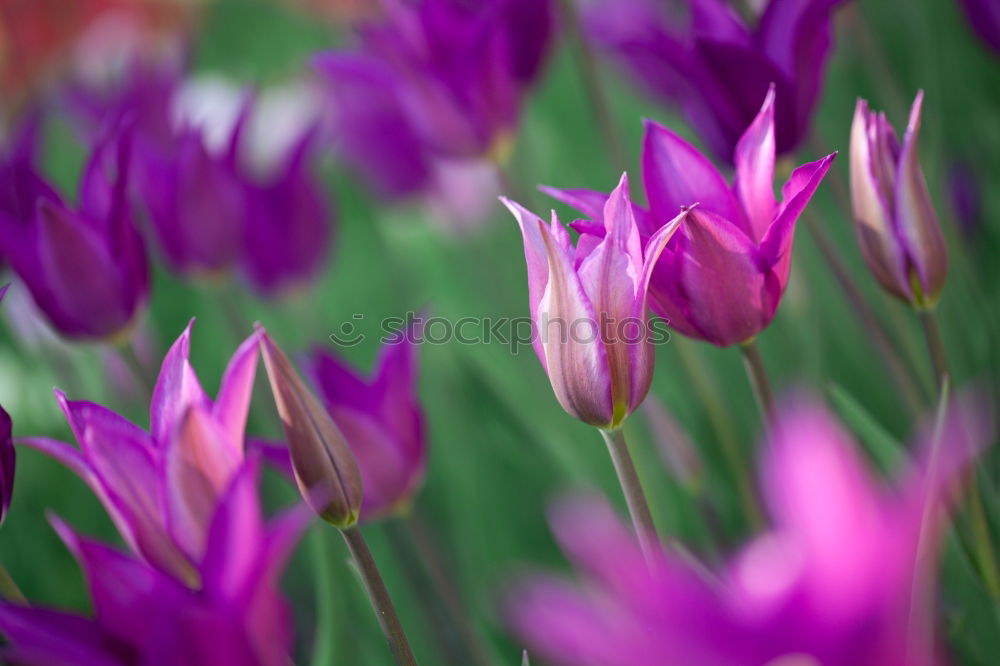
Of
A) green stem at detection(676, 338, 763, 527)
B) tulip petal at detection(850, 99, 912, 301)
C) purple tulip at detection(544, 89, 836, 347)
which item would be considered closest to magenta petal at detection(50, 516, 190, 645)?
purple tulip at detection(544, 89, 836, 347)

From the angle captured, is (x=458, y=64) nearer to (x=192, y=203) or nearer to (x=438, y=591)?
(x=192, y=203)

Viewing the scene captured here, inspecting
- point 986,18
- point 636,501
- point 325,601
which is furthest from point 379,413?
point 986,18

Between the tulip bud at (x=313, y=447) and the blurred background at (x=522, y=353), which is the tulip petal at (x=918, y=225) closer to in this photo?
the blurred background at (x=522, y=353)

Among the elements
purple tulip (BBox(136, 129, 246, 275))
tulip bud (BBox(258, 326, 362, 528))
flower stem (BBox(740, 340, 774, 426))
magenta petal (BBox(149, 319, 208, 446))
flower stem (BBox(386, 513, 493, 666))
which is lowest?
flower stem (BBox(386, 513, 493, 666))

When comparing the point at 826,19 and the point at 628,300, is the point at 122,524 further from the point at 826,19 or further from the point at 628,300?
the point at 826,19

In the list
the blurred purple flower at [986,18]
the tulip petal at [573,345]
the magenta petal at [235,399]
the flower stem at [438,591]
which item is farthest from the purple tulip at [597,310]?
the blurred purple flower at [986,18]

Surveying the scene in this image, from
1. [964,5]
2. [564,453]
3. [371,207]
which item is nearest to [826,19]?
[964,5]

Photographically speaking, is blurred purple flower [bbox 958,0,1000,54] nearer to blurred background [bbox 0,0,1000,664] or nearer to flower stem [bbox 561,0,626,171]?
blurred background [bbox 0,0,1000,664]
